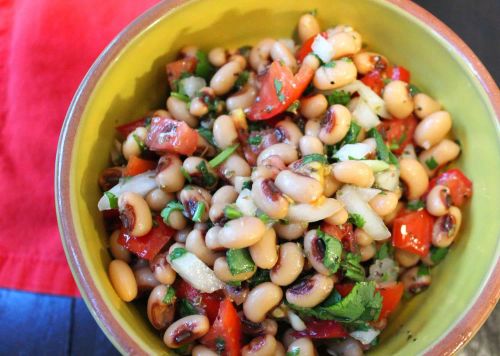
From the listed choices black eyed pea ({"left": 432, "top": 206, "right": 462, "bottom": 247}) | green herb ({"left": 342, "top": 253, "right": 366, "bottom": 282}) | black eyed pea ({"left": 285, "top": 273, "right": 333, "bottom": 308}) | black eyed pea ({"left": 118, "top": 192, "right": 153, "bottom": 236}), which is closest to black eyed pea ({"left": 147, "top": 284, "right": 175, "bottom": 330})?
black eyed pea ({"left": 118, "top": 192, "right": 153, "bottom": 236})

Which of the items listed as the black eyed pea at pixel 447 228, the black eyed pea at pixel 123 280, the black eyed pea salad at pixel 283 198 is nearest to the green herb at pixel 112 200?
the black eyed pea salad at pixel 283 198

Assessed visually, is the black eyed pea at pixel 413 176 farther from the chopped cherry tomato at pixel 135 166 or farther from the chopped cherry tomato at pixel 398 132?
the chopped cherry tomato at pixel 135 166

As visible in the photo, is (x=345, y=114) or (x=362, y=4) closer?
(x=345, y=114)

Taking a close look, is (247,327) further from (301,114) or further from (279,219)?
(301,114)

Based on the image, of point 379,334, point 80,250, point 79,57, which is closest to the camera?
point 80,250

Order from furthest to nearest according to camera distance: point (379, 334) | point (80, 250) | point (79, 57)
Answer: point (79, 57) → point (379, 334) → point (80, 250)

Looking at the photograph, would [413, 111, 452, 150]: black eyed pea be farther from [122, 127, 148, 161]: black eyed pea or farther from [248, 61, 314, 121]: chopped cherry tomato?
[122, 127, 148, 161]: black eyed pea

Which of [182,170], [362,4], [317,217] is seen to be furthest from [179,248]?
[362,4]

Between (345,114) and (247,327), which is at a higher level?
(345,114)
